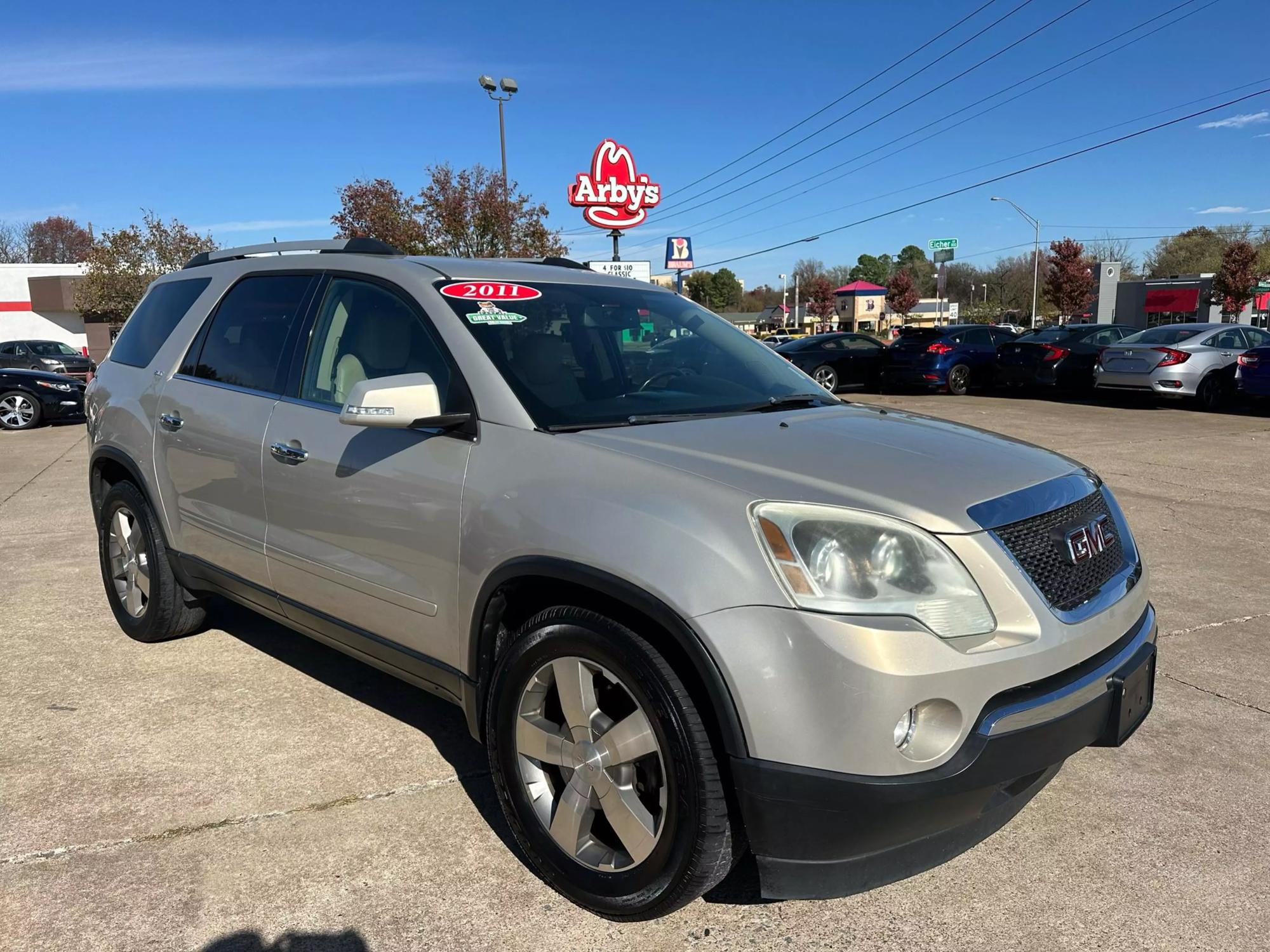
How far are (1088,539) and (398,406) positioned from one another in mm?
1959

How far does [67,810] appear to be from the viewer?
3115 mm

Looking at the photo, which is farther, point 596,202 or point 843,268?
point 843,268

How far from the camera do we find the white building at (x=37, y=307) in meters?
48.4


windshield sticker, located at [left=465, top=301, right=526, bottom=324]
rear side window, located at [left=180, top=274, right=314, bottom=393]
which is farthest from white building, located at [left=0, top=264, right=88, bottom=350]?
windshield sticker, located at [left=465, top=301, right=526, bottom=324]

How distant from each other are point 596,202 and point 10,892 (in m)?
17.9

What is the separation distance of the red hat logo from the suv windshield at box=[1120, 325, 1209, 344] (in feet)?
31.5

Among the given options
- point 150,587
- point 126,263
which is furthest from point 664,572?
point 126,263

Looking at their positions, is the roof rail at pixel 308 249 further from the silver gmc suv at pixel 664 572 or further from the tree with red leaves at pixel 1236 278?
the tree with red leaves at pixel 1236 278

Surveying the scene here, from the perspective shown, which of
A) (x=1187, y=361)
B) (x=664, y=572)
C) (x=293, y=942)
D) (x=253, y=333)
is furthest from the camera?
(x=1187, y=361)

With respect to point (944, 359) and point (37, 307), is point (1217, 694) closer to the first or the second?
point (944, 359)

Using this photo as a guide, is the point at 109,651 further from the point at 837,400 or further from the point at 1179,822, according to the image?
the point at 1179,822

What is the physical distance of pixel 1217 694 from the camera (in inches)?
159

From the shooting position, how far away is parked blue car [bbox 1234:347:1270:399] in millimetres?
14500

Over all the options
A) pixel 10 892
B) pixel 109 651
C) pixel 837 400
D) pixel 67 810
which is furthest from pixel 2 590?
pixel 837 400
